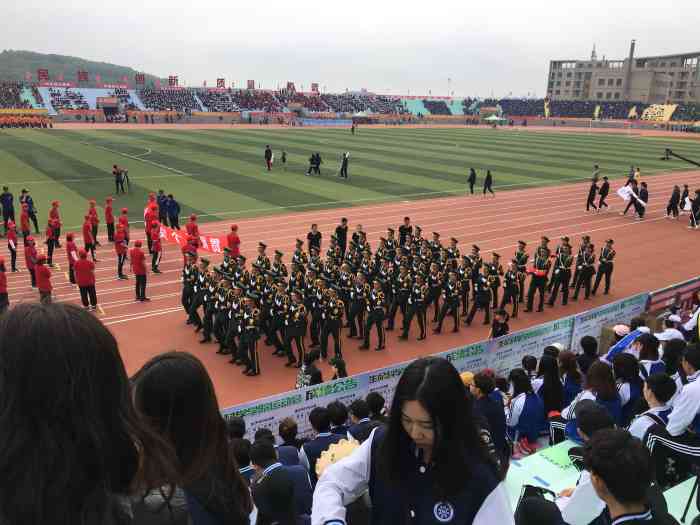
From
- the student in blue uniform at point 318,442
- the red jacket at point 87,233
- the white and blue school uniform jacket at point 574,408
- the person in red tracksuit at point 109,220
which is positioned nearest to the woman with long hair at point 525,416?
the white and blue school uniform jacket at point 574,408

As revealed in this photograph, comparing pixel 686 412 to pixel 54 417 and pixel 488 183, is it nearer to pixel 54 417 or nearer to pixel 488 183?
pixel 54 417

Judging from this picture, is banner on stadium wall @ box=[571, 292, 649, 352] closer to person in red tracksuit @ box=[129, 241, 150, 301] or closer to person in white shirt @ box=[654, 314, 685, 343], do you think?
person in white shirt @ box=[654, 314, 685, 343]

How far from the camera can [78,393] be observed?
153 cm

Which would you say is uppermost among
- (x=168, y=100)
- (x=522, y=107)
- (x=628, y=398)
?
(x=522, y=107)

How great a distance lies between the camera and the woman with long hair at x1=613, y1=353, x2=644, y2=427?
223 inches

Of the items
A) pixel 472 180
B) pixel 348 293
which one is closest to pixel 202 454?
pixel 348 293

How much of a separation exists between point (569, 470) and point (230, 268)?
9.81 metres

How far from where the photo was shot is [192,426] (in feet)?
7.10

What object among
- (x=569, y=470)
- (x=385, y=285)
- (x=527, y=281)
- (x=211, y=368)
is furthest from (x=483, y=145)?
(x=569, y=470)

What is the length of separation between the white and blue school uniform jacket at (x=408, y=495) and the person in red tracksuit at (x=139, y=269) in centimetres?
1181

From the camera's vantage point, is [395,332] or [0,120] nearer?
[395,332]

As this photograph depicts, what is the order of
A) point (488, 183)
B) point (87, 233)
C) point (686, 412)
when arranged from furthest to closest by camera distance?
point (488, 183) → point (87, 233) → point (686, 412)

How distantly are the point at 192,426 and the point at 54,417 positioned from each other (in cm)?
71

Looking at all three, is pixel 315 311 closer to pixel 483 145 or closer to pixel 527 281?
pixel 527 281
